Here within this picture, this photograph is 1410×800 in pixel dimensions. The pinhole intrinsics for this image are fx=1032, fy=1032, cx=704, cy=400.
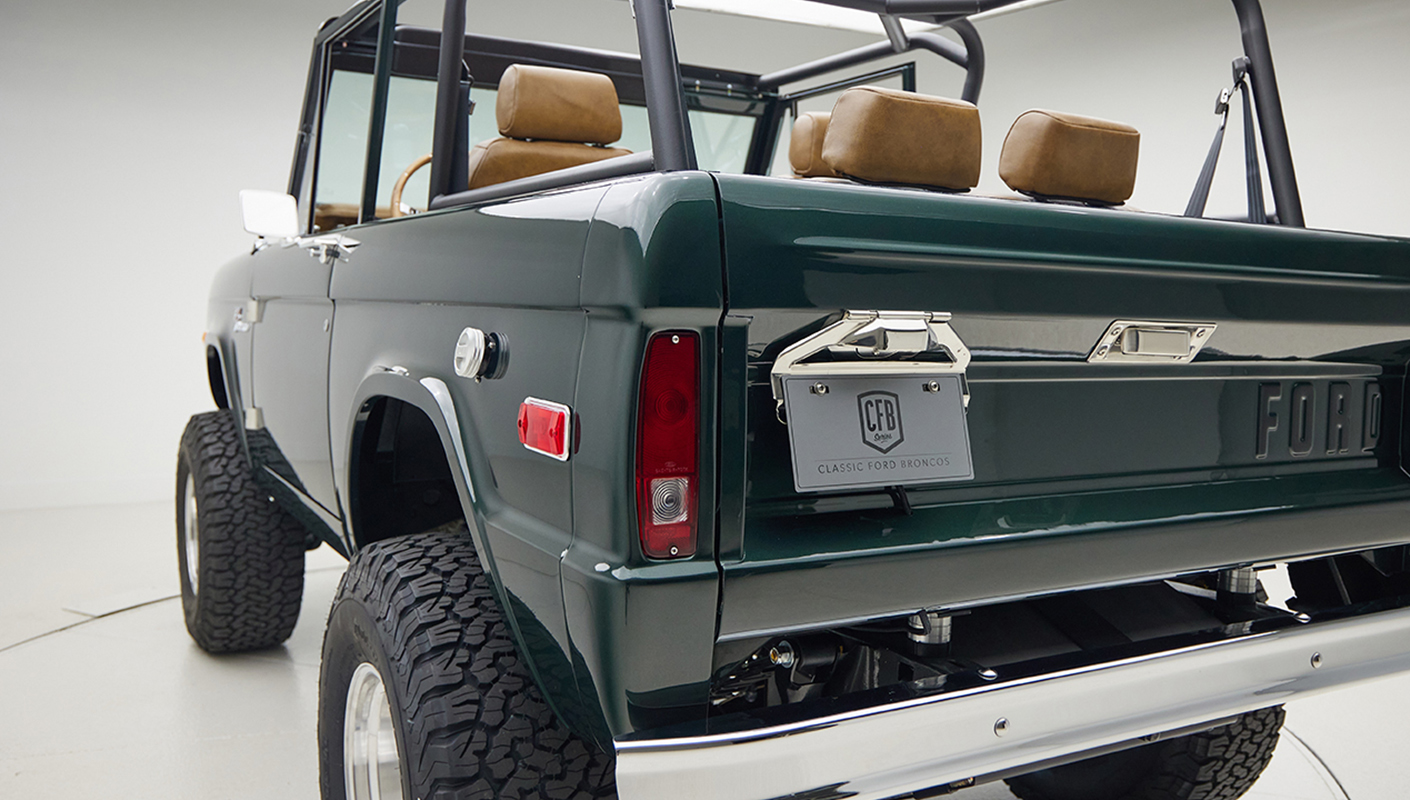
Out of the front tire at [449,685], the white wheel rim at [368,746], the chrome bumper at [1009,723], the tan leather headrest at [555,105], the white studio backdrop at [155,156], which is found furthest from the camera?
the white studio backdrop at [155,156]

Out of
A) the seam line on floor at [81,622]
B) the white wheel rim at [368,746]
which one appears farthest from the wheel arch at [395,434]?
the seam line on floor at [81,622]

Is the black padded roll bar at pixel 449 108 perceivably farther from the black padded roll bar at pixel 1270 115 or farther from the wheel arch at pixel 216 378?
the wheel arch at pixel 216 378

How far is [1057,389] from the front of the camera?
1.48m

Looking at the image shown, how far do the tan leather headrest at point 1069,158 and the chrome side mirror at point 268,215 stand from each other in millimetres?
1682

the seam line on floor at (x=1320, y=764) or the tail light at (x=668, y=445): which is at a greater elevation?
the tail light at (x=668, y=445)

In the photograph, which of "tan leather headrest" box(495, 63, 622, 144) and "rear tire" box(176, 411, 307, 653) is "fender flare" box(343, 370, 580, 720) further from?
"rear tire" box(176, 411, 307, 653)

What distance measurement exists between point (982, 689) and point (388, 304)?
1.24 metres

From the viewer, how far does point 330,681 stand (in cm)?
176

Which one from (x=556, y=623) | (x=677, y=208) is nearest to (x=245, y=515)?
(x=556, y=623)

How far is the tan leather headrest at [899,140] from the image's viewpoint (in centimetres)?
163

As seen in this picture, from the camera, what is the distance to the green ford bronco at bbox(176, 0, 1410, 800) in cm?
120

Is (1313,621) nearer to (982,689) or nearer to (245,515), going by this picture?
(982,689)

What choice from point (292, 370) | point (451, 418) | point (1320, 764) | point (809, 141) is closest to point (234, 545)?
point (292, 370)

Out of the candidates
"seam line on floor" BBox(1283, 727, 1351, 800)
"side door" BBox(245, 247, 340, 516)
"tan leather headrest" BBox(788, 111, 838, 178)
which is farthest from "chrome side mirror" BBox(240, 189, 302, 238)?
"seam line on floor" BBox(1283, 727, 1351, 800)
